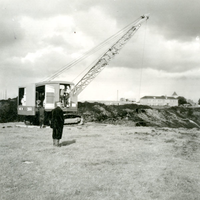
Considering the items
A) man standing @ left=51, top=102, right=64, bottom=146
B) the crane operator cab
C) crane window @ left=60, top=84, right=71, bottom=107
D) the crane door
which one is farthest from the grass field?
crane window @ left=60, top=84, right=71, bottom=107

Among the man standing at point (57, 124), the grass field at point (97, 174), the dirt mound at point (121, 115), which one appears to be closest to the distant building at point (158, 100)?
the dirt mound at point (121, 115)

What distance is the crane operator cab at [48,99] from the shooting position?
16156 mm

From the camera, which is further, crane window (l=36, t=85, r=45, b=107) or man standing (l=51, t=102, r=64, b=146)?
crane window (l=36, t=85, r=45, b=107)

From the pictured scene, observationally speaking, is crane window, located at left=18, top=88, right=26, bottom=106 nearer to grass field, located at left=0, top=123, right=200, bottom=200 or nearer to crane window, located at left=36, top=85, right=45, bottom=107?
crane window, located at left=36, top=85, right=45, bottom=107

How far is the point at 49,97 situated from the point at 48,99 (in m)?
0.16

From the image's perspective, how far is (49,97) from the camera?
53.0 ft

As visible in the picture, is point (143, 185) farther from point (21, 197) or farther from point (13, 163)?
point (13, 163)

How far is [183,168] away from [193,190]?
4.54 ft

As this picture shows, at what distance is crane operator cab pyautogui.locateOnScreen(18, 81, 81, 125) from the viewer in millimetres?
16156

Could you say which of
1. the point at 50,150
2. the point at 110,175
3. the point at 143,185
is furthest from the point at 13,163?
the point at 143,185

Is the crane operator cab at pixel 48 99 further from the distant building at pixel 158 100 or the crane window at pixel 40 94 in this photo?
the distant building at pixel 158 100

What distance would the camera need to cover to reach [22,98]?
58.7ft

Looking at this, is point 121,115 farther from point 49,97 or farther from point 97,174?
point 97,174

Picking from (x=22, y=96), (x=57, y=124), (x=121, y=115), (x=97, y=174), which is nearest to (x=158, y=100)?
(x=121, y=115)
